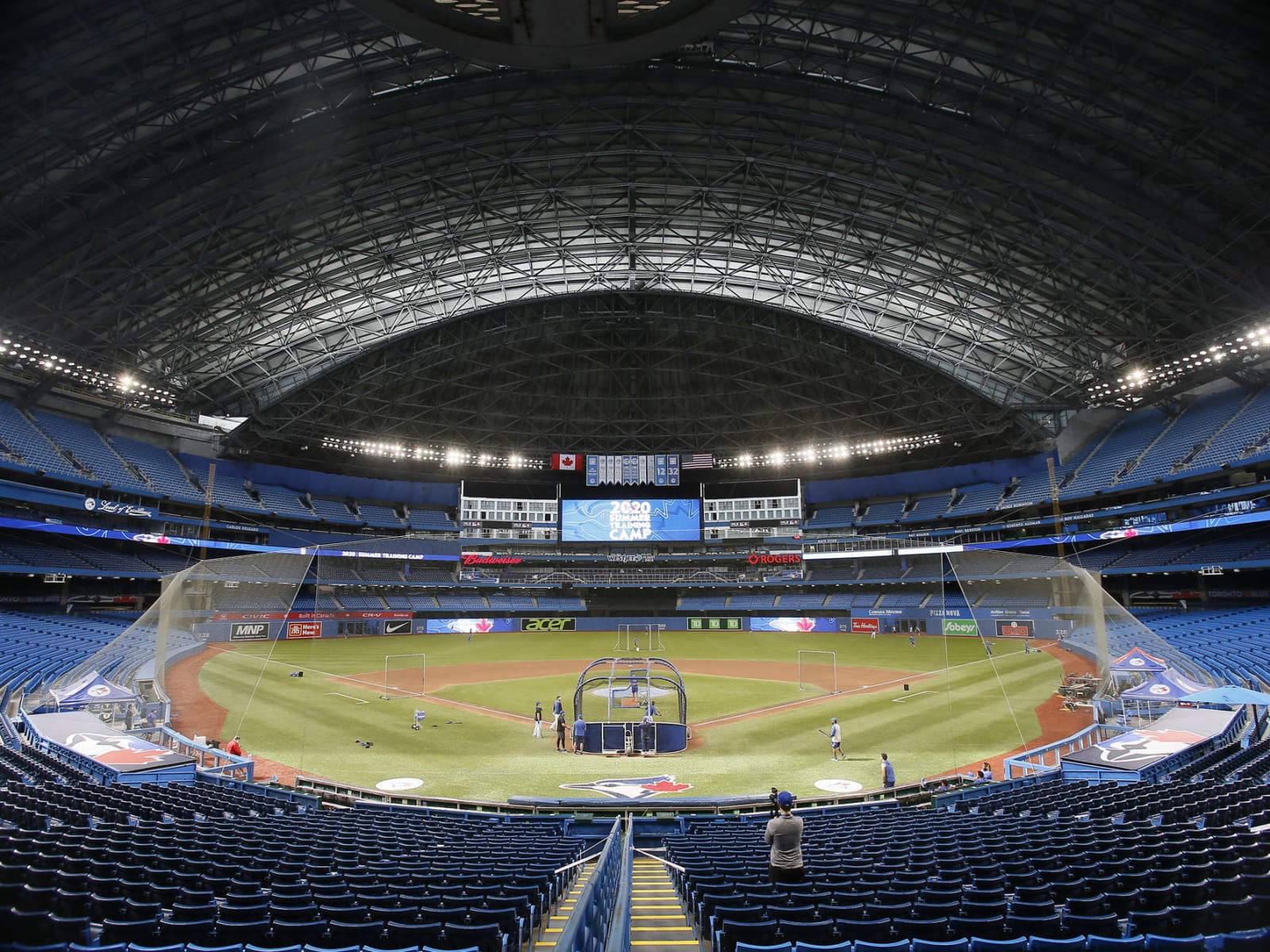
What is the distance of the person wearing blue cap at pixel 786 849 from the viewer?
927cm

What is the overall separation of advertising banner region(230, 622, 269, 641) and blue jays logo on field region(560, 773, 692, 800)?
1695 cm

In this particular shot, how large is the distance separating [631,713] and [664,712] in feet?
5.35

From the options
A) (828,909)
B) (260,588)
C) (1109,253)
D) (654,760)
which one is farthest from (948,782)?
(1109,253)

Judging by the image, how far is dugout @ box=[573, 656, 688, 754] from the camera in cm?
2731

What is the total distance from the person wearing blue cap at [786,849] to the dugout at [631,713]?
1743 centimetres

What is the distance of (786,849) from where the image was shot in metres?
9.34

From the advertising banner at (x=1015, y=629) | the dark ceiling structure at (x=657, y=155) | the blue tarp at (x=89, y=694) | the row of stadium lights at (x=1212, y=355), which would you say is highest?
the dark ceiling structure at (x=657, y=155)

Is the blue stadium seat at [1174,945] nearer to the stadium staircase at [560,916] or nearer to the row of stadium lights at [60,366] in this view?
the stadium staircase at [560,916]

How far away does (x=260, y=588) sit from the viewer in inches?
1019

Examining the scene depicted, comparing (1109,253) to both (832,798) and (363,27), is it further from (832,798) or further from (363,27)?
(363,27)

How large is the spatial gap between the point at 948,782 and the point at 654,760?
10455 mm

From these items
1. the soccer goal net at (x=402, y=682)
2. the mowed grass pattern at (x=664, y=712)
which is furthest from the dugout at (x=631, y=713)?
the soccer goal net at (x=402, y=682)

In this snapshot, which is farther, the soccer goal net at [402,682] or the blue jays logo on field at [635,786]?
the soccer goal net at [402,682]

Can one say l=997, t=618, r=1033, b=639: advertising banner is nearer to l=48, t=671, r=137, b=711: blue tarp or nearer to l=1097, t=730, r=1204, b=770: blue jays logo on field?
l=1097, t=730, r=1204, b=770: blue jays logo on field
